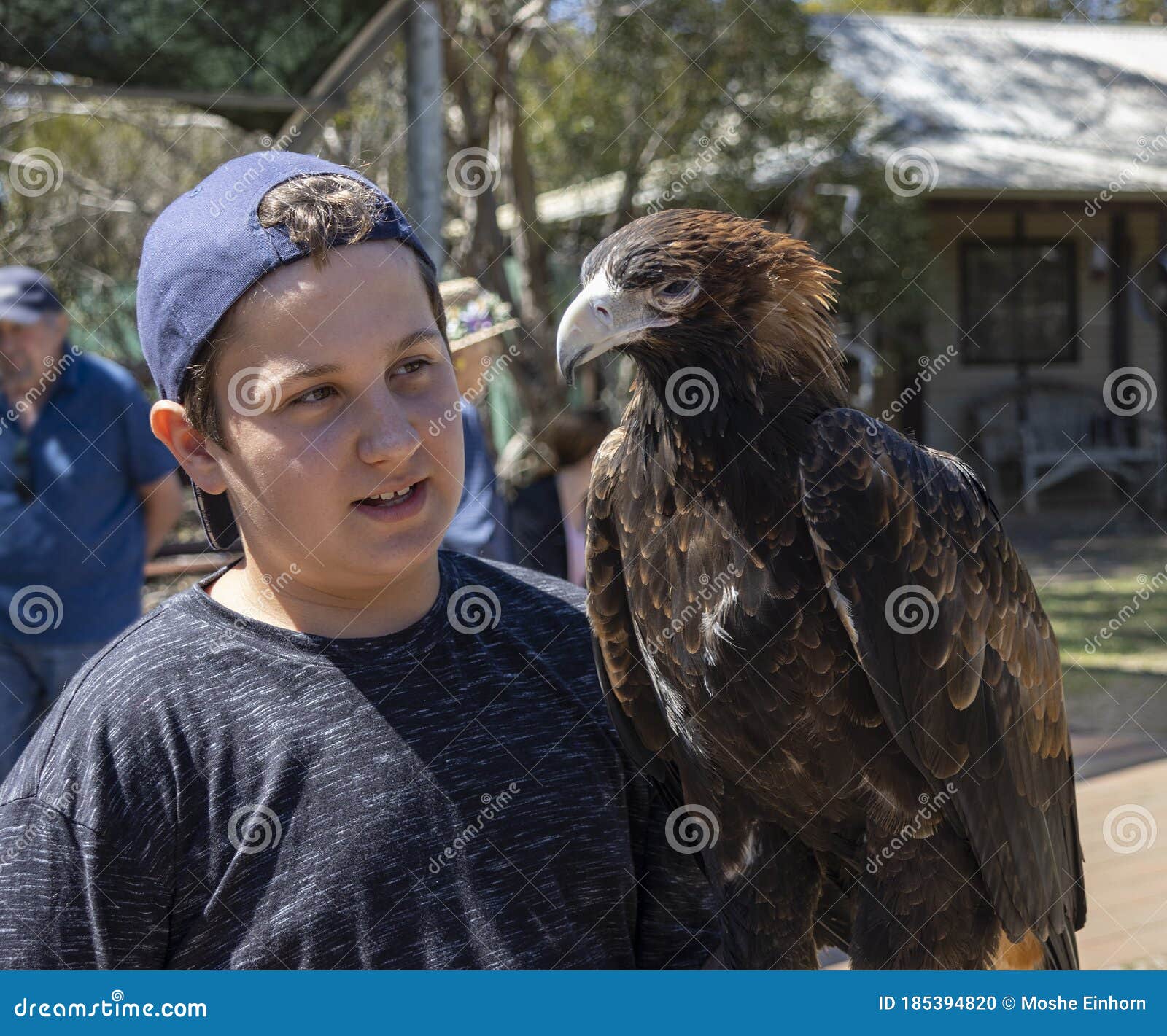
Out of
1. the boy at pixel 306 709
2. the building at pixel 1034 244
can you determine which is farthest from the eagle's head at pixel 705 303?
the building at pixel 1034 244

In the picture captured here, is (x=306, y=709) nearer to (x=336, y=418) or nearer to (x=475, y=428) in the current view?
(x=336, y=418)

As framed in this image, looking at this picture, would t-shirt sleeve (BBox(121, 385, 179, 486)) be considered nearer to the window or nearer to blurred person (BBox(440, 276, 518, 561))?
blurred person (BBox(440, 276, 518, 561))

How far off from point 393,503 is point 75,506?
10.2ft

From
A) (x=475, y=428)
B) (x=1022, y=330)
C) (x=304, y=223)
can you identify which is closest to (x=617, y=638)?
(x=304, y=223)

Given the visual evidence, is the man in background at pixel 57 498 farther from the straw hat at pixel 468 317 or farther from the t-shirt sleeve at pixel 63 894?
the t-shirt sleeve at pixel 63 894

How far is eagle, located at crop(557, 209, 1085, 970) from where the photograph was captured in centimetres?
200

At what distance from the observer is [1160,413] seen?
1567cm

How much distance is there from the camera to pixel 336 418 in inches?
57.4

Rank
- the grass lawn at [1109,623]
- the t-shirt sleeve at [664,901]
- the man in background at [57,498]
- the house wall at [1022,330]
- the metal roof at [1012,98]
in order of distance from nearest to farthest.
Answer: the t-shirt sleeve at [664,901], the man in background at [57,498], the grass lawn at [1109,623], the metal roof at [1012,98], the house wall at [1022,330]

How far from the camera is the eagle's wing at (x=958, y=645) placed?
1.99 meters

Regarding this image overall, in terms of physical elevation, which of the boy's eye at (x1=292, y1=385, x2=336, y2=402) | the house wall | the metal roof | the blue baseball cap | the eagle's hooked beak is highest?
the blue baseball cap

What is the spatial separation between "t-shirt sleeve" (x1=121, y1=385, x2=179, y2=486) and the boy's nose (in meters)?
3.06

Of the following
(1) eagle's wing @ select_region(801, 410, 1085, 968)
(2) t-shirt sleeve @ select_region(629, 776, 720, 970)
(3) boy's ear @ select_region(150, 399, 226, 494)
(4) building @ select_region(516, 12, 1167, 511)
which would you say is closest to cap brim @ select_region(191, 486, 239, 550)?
(3) boy's ear @ select_region(150, 399, 226, 494)

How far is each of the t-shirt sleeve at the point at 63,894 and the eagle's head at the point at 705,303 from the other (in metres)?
1.07
